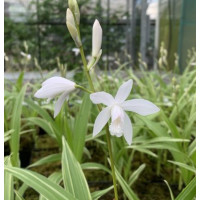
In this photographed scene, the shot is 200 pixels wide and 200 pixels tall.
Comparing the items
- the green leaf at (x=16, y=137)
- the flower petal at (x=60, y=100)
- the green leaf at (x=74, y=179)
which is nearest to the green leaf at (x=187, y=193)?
the green leaf at (x=74, y=179)

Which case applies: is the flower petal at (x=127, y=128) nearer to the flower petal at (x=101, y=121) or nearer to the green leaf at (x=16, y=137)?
the flower petal at (x=101, y=121)

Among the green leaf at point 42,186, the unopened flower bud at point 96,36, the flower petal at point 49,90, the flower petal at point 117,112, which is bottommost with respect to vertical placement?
the green leaf at point 42,186

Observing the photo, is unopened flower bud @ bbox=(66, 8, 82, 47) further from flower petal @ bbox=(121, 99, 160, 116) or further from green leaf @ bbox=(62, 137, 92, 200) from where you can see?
green leaf @ bbox=(62, 137, 92, 200)

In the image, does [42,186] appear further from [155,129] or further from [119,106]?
[155,129]

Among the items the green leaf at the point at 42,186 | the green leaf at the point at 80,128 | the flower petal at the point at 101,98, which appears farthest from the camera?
the green leaf at the point at 80,128

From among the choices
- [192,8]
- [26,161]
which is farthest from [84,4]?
[26,161]

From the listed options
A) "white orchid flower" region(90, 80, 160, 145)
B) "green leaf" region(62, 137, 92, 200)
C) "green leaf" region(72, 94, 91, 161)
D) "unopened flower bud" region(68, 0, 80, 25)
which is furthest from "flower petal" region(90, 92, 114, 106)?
"green leaf" region(72, 94, 91, 161)

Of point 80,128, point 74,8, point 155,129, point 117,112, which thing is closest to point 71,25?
point 74,8

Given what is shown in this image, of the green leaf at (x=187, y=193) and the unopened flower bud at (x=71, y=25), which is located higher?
the unopened flower bud at (x=71, y=25)
